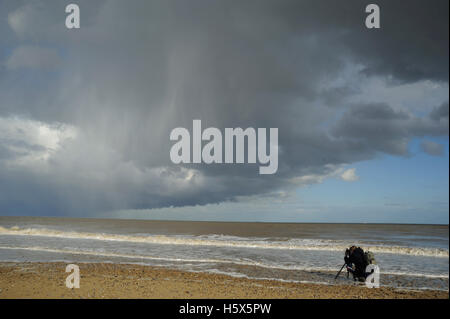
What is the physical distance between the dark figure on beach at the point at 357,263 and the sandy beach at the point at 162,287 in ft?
6.72

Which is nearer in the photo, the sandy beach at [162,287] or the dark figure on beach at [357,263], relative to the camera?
the sandy beach at [162,287]

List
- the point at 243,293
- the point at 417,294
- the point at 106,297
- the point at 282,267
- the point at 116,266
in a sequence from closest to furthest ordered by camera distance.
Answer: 1. the point at 106,297
2. the point at 243,293
3. the point at 417,294
4. the point at 116,266
5. the point at 282,267

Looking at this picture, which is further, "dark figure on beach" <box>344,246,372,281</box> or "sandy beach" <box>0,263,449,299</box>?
"dark figure on beach" <box>344,246,372,281</box>

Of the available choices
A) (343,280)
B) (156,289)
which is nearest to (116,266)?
(156,289)

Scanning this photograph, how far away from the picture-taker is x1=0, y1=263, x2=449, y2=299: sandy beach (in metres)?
11.9

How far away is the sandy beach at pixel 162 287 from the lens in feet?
39.0

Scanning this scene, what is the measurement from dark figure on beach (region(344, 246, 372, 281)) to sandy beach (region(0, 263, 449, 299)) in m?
2.05

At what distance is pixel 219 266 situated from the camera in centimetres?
1966

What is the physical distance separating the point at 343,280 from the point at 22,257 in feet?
73.4

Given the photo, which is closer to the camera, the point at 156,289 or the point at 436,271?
the point at 156,289

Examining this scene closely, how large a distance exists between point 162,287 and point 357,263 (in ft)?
35.2
